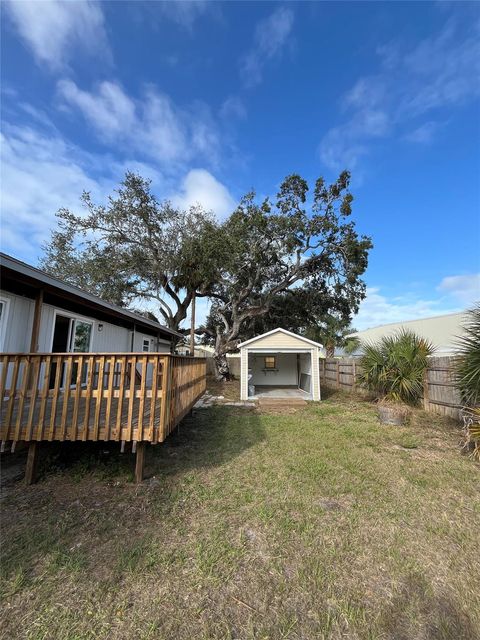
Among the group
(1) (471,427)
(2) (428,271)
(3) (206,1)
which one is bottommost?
(1) (471,427)

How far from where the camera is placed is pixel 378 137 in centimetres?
1052

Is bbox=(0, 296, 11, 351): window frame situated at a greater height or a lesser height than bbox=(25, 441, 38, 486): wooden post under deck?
greater

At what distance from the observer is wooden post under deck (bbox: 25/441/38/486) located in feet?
12.9

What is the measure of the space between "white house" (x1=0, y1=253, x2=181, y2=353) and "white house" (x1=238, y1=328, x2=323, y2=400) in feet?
17.8

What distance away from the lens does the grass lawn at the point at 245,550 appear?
6.50 ft

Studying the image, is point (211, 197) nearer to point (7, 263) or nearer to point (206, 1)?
point (206, 1)

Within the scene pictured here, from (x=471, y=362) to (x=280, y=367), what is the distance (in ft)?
39.4

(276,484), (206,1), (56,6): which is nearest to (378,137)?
(206,1)

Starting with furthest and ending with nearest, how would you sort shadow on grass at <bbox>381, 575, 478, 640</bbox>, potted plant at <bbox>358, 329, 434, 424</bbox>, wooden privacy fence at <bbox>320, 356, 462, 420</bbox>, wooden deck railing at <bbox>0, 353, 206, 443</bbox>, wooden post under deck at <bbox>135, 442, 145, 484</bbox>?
1. potted plant at <bbox>358, 329, 434, 424</bbox>
2. wooden privacy fence at <bbox>320, 356, 462, 420</bbox>
3. wooden post under deck at <bbox>135, 442, 145, 484</bbox>
4. wooden deck railing at <bbox>0, 353, 206, 443</bbox>
5. shadow on grass at <bbox>381, 575, 478, 640</bbox>

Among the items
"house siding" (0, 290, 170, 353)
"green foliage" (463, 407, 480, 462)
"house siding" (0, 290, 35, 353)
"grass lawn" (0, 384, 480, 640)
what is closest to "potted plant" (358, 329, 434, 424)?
"green foliage" (463, 407, 480, 462)

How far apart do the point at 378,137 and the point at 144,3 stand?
787 cm

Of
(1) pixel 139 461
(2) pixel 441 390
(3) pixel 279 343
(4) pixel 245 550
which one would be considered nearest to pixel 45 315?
(1) pixel 139 461

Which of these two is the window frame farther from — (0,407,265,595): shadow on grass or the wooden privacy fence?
the wooden privacy fence

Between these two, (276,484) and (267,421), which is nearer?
(276,484)
